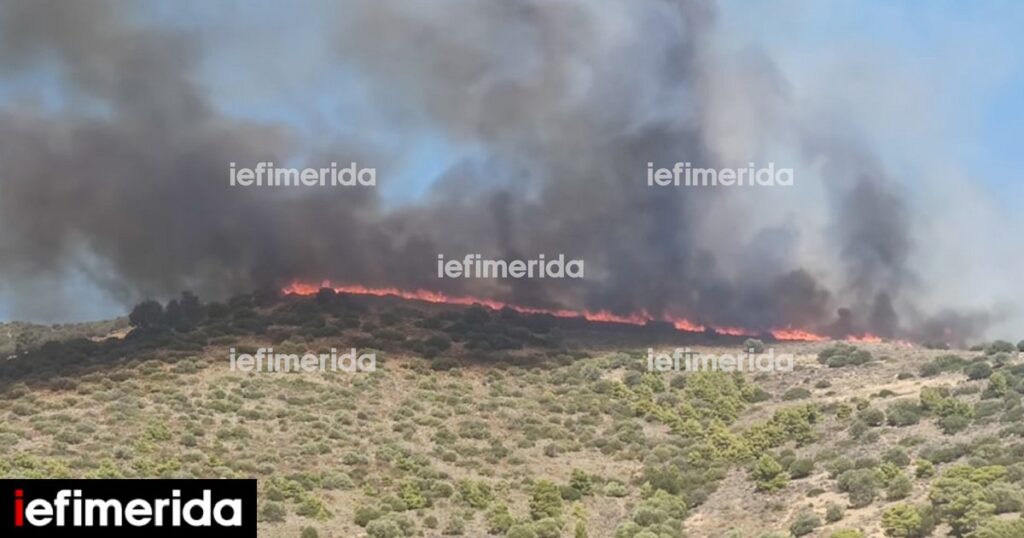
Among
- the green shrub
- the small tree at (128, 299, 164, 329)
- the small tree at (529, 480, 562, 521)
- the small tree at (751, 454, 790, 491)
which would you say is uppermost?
the small tree at (128, 299, 164, 329)

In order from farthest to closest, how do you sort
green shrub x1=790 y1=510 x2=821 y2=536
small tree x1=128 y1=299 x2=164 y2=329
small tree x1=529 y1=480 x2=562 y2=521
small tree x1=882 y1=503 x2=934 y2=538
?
small tree x1=128 y1=299 x2=164 y2=329
small tree x1=529 y1=480 x2=562 y2=521
green shrub x1=790 y1=510 x2=821 y2=536
small tree x1=882 y1=503 x2=934 y2=538

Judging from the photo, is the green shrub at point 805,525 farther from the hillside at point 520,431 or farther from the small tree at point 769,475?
the small tree at point 769,475

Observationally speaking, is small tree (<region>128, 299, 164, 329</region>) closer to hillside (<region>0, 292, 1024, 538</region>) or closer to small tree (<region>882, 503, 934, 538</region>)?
hillside (<region>0, 292, 1024, 538</region>)

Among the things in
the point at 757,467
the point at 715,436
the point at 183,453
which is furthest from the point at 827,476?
the point at 183,453

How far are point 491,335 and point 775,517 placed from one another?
140ft

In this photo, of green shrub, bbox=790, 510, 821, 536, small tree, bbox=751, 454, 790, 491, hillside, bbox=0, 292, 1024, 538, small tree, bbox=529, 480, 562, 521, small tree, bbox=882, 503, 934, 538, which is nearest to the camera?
small tree, bbox=882, 503, 934, 538

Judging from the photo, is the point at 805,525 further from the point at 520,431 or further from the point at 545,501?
the point at 520,431

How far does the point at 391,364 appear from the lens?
7431 cm

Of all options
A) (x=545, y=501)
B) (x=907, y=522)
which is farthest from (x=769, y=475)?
(x=907, y=522)

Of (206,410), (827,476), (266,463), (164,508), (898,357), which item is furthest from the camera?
(898,357)

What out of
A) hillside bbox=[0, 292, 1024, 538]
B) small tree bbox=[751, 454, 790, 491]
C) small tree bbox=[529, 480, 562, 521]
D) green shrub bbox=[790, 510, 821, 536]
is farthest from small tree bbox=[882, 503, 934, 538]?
small tree bbox=[529, 480, 562, 521]

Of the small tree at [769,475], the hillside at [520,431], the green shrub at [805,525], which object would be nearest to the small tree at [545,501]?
the hillside at [520,431]

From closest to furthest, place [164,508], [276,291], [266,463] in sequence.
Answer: [164,508] < [266,463] < [276,291]

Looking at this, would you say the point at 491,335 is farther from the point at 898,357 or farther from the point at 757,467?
the point at 757,467
